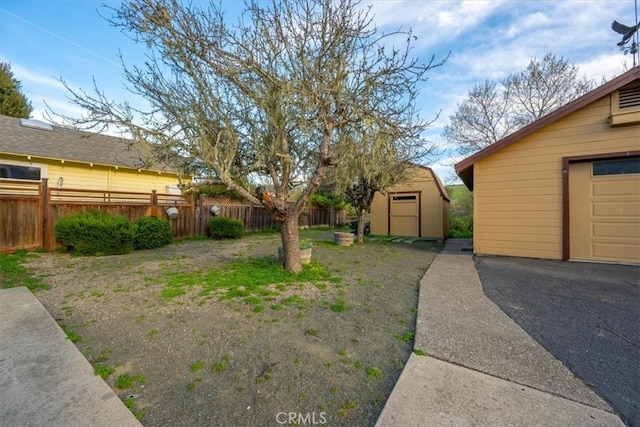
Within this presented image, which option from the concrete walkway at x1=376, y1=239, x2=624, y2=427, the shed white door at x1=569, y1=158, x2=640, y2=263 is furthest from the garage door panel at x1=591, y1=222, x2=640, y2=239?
the concrete walkway at x1=376, y1=239, x2=624, y2=427

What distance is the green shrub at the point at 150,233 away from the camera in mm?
8266

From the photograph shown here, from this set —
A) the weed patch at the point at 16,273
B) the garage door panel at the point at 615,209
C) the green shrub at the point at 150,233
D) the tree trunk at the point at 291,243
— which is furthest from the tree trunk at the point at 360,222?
the weed patch at the point at 16,273

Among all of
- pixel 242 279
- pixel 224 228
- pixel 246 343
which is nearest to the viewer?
pixel 246 343

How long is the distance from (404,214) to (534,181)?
24.1 ft

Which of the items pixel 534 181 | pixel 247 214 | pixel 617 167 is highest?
pixel 617 167

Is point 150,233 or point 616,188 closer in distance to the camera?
point 616,188

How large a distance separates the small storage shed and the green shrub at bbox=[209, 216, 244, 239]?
7186 mm

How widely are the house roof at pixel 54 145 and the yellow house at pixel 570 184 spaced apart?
33.9 ft

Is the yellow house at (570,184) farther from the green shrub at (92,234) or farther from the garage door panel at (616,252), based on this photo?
the green shrub at (92,234)

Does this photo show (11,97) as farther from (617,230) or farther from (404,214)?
(617,230)

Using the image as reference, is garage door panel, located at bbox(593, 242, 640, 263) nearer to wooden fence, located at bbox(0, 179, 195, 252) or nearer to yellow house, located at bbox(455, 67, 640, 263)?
yellow house, located at bbox(455, 67, 640, 263)

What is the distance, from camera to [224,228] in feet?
37.3

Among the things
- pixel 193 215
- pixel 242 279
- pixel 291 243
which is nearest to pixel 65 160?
pixel 193 215

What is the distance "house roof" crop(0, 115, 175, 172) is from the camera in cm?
950
